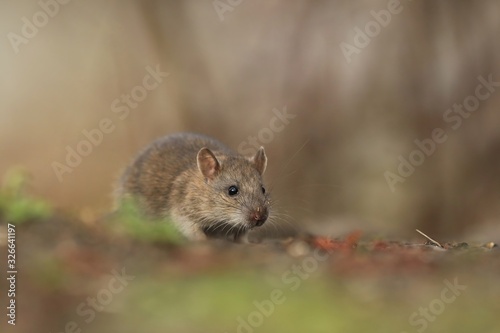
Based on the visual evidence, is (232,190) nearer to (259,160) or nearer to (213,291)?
(259,160)

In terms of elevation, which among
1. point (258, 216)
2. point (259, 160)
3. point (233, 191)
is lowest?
point (258, 216)

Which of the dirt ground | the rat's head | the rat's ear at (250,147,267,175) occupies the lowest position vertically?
the dirt ground

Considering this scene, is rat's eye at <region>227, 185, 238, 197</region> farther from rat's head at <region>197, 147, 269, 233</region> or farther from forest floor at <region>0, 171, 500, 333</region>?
forest floor at <region>0, 171, 500, 333</region>

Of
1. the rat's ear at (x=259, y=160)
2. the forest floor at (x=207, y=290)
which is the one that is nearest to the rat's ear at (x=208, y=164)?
the rat's ear at (x=259, y=160)

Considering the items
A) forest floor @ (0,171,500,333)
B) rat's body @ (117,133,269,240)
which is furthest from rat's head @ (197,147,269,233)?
forest floor @ (0,171,500,333)

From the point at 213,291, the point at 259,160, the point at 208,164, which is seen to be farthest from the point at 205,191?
the point at 213,291

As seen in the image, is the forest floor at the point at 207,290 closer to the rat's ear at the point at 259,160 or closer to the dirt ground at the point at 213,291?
the dirt ground at the point at 213,291

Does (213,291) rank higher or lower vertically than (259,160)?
lower
